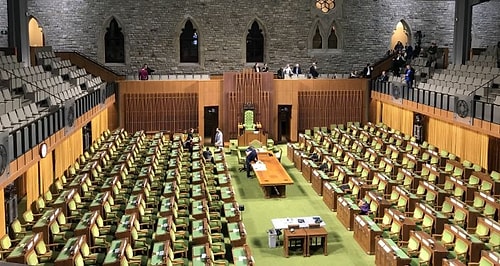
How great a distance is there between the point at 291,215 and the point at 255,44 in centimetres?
1877

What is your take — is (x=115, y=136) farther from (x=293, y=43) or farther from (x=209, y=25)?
(x=293, y=43)

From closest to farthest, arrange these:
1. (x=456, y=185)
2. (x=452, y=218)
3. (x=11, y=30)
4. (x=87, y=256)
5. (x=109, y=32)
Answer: (x=87, y=256) → (x=452, y=218) → (x=456, y=185) → (x=11, y=30) → (x=109, y=32)

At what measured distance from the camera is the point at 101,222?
1633 cm

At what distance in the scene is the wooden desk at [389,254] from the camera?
1334cm

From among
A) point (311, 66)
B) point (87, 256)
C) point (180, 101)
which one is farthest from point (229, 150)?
point (87, 256)

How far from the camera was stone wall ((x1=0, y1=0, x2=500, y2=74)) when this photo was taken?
3462cm

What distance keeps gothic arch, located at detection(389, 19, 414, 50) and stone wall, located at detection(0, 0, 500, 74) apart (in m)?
0.29

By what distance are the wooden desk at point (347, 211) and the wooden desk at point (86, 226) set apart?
286 inches

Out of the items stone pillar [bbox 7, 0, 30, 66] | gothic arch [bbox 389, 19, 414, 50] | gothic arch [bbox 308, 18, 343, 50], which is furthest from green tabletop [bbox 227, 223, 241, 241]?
gothic arch [bbox 389, 19, 414, 50]

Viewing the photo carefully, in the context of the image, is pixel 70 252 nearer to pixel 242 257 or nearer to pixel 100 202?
pixel 242 257

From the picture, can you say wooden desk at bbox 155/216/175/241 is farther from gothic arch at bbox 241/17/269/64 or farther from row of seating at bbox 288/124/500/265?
gothic arch at bbox 241/17/269/64

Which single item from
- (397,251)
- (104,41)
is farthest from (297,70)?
(397,251)

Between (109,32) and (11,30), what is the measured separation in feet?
31.0

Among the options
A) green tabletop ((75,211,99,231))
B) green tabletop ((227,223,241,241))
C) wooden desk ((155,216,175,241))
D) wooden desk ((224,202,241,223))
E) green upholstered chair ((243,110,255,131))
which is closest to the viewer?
wooden desk ((155,216,175,241))
